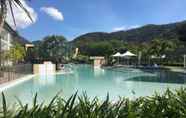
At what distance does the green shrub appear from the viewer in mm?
2438

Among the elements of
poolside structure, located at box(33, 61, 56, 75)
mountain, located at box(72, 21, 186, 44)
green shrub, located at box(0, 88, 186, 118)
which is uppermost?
mountain, located at box(72, 21, 186, 44)

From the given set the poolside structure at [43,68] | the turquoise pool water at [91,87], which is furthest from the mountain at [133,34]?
the turquoise pool water at [91,87]

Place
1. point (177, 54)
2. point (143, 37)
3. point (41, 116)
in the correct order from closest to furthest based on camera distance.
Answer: point (41, 116)
point (177, 54)
point (143, 37)

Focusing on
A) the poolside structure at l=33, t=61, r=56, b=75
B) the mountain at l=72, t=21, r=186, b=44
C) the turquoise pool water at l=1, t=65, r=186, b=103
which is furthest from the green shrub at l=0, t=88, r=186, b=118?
the mountain at l=72, t=21, r=186, b=44

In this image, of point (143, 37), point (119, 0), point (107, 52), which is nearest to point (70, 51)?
point (119, 0)

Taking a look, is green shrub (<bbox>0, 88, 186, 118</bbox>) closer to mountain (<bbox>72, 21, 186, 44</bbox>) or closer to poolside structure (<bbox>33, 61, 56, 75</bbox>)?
poolside structure (<bbox>33, 61, 56, 75</bbox>)

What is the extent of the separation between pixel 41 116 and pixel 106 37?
125283mm

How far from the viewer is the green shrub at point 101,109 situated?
8.00 ft

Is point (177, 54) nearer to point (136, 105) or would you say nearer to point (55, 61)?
point (55, 61)

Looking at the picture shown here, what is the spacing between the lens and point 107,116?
99.6 inches

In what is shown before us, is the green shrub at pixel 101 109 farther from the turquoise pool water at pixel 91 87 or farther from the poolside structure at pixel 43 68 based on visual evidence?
the poolside structure at pixel 43 68

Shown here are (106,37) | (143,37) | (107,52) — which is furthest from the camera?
(106,37)

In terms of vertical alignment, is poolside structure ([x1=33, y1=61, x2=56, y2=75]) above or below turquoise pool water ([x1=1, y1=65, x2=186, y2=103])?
above

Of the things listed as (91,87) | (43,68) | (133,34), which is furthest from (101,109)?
(133,34)
